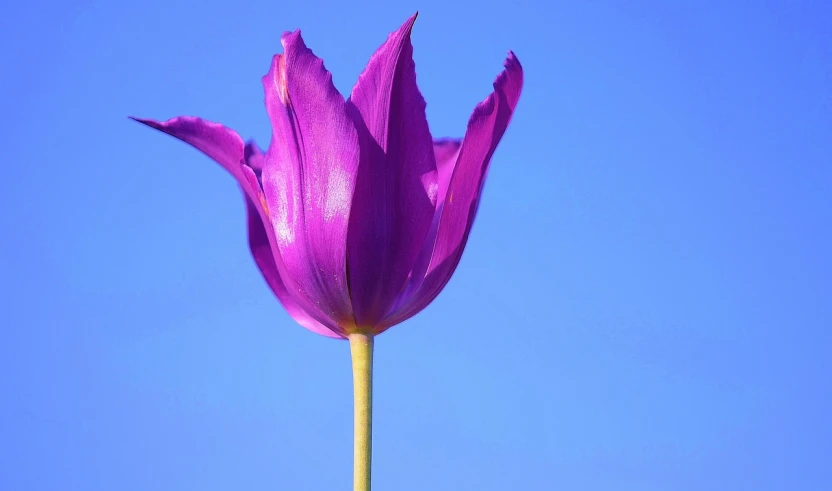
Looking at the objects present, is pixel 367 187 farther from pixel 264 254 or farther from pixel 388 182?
pixel 264 254

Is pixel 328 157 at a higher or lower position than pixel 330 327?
higher

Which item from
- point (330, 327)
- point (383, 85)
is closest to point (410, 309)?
point (330, 327)

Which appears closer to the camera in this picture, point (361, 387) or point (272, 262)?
point (361, 387)

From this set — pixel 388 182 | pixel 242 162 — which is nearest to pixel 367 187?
pixel 388 182

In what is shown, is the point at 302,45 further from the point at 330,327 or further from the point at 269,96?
the point at 330,327

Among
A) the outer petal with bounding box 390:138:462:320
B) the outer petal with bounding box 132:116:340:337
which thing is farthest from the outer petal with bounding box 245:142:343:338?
the outer petal with bounding box 390:138:462:320

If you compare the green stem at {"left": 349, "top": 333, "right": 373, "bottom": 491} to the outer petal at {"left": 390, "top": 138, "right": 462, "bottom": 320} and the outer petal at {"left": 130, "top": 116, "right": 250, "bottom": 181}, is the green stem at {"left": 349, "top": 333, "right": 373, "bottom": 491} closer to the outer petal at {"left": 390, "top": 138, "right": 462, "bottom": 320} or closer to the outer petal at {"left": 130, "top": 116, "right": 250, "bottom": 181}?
the outer petal at {"left": 390, "top": 138, "right": 462, "bottom": 320}
